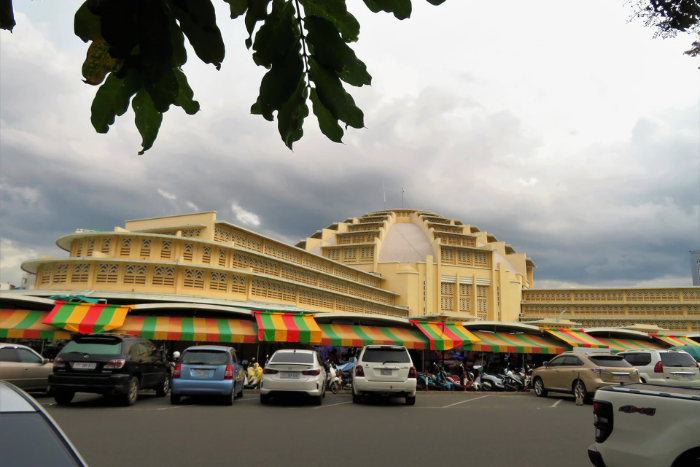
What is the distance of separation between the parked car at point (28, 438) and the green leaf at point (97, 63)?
1.33 meters

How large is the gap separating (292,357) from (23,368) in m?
6.27

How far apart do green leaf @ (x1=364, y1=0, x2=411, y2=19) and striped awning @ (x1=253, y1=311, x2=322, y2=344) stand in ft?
65.8

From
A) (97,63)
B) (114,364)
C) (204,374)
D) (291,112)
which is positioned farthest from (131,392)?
(291,112)

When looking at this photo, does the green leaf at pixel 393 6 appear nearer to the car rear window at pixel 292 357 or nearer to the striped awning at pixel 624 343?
the car rear window at pixel 292 357

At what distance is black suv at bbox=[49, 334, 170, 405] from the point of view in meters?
10.4

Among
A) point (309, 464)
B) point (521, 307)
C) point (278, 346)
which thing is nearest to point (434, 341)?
point (278, 346)

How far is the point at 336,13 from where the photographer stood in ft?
6.09

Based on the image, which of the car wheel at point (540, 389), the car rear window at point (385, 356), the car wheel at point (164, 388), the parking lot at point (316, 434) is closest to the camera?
the parking lot at point (316, 434)

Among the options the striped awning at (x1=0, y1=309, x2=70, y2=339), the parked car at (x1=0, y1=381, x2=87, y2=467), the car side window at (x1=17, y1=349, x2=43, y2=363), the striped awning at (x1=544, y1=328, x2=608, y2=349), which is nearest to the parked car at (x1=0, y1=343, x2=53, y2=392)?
the car side window at (x1=17, y1=349, x2=43, y2=363)

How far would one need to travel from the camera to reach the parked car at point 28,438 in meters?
1.84

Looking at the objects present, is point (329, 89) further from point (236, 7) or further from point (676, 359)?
point (676, 359)

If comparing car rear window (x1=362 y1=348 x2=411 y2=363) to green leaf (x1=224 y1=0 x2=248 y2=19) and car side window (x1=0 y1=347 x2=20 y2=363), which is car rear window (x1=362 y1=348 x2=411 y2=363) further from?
green leaf (x1=224 y1=0 x2=248 y2=19)

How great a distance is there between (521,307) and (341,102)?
218ft

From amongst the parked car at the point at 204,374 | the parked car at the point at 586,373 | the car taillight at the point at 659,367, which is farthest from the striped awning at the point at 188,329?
the car taillight at the point at 659,367
